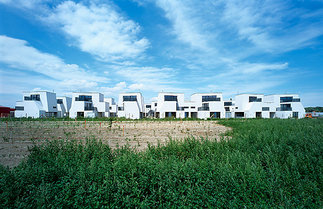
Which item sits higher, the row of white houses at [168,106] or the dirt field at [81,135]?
the row of white houses at [168,106]

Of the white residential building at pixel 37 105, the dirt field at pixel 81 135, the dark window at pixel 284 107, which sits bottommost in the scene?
the dirt field at pixel 81 135

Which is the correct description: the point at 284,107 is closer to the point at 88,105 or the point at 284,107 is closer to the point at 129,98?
the point at 129,98

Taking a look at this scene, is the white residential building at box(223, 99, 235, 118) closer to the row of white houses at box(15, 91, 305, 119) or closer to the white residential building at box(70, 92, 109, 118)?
the row of white houses at box(15, 91, 305, 119)

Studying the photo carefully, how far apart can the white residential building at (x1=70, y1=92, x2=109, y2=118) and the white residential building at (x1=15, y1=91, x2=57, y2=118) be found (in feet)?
23.8

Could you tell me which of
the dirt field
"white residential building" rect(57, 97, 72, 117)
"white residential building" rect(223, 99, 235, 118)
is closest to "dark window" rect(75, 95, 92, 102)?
"white residential building" rect(57, 97, 72, 117)

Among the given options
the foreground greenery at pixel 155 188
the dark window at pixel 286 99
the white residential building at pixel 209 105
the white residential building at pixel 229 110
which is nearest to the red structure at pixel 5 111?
the white residential building at pixel 209 105

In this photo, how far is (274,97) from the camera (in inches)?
1864

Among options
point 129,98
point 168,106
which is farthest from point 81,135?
point 129,98

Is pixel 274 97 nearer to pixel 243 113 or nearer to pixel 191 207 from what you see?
pixel 243 113

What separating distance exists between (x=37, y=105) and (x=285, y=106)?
71183 millimetres

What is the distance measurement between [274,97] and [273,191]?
5492 cm

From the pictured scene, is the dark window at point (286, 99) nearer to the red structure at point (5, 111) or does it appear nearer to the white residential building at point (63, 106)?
the white residential building at point (63, 106)

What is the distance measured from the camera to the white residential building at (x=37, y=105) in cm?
3925

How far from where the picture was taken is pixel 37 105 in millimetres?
39969
